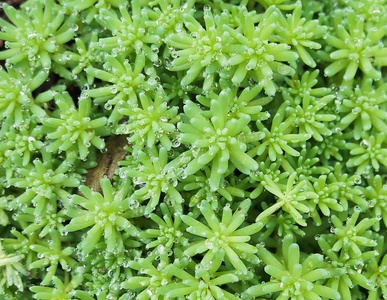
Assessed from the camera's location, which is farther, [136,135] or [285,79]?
[285,79]

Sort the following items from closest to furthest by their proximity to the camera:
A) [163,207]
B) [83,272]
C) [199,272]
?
1. [199,272]
2. [163,207]
3. [83,272]

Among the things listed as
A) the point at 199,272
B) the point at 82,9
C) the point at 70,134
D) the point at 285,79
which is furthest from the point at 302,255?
the point at 82,9

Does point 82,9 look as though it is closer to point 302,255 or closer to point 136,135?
point 136,135

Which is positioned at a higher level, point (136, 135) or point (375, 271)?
point (136, 135)

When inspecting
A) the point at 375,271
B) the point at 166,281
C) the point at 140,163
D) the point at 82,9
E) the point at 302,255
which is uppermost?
the point at 82,9

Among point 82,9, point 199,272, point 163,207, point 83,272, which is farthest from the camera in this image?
point 82,9

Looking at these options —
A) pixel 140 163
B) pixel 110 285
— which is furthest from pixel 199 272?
pixel 140 163

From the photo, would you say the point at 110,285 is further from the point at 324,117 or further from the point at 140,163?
the point at 324,117
